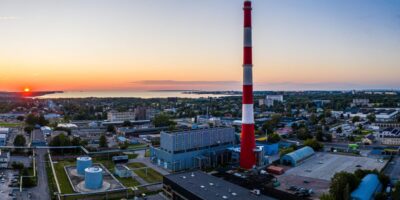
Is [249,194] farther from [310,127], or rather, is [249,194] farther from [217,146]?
[310,127]

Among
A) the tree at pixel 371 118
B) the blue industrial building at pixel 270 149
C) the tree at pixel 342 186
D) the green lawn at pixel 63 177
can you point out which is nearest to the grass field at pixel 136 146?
the green lawn at pixel 63 177

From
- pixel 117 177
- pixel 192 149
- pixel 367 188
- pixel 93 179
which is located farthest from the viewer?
pixel 192 149

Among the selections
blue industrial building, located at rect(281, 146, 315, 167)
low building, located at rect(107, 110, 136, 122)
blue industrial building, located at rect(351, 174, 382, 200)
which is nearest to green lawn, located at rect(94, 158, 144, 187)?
blue industrial building, located at rect(281, 146, 315, 167)

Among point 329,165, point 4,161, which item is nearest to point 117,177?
point 4,161

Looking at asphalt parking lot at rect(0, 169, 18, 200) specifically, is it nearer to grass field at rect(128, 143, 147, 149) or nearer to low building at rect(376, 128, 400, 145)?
grass field at rect(128, 143, 147, 149)

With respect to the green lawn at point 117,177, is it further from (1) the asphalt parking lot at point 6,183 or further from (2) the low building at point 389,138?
(2) the low building at point 389,138

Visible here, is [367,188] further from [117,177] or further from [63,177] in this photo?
[63,177]
